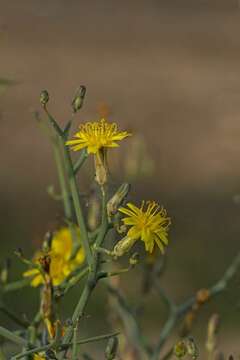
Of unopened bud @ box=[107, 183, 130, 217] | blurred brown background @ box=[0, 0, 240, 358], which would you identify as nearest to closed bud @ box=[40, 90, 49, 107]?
unopened bud @ box=[107, 183, 130, 217]

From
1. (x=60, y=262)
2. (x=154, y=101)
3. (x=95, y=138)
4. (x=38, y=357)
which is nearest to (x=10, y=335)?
(x=38, y=357)

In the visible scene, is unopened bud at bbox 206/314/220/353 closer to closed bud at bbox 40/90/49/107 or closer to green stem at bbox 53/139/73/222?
green stem at bbox 53/139/73/222

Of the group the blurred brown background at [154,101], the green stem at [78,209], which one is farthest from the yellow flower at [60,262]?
the blurred brown background at [154,101]

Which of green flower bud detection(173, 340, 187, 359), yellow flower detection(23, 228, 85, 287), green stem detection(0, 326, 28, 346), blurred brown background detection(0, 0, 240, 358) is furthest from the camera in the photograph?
blurred brown background detection(0, 0, 240, 358)

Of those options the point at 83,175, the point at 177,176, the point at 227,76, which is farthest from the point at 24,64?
the point at 83,175

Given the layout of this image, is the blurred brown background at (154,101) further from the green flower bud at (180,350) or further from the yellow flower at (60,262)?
the green flower bud at (180,350)

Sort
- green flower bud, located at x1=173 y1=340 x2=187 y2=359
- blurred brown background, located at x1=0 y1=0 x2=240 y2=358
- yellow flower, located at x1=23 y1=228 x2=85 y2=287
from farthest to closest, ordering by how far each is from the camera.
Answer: blurred brown background, located at x1=0 y1=0 x2=240 y2=358 → yellow flower, located at x1=23 y1=228 x2=85 y2=287 → green flower bud, located at x1=173 y1=340 x2=187 y2=359
